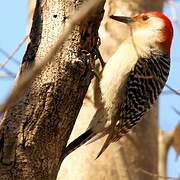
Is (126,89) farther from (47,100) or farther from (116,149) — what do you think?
(47,100)

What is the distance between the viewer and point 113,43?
4309 mm

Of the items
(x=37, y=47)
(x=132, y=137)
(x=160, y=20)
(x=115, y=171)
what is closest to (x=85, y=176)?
(x=115, y=171)

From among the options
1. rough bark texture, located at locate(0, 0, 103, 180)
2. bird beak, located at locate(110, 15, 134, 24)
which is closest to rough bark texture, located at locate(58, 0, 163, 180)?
bird beak, located at locate(110, 15, 134, 24)

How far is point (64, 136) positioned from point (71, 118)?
0.09 m

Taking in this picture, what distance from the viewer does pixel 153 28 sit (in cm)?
412

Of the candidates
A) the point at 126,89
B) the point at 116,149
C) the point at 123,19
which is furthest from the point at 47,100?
the point at 123,19

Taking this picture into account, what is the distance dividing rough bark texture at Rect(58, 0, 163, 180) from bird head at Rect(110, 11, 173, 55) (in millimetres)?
245

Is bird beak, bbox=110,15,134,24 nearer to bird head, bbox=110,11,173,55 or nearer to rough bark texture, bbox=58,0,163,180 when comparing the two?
bird head, bbox=110,11,173,55

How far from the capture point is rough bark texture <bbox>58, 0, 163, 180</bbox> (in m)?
3.93

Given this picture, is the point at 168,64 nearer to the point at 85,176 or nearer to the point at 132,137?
the point at 132,137

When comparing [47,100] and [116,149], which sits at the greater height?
[47,100]

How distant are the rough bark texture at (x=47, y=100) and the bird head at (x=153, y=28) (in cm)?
138

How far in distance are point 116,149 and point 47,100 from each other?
5.65 ft

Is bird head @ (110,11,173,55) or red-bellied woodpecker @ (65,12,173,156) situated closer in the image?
red-bellied woodpecker @ (65,12,173,156)
